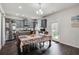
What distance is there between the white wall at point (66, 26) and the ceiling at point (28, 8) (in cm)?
18

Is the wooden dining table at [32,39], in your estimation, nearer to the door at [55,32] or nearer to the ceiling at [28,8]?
the door at [55,32]

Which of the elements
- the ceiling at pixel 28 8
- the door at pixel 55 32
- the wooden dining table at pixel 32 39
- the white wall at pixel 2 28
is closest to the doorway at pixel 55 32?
the door at pixel 55 32

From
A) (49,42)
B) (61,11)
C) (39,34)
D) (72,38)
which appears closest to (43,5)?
(61,11)

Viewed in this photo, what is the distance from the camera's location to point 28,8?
251 cm

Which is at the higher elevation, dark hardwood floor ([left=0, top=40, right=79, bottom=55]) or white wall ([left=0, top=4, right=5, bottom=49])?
white wall ([left=0, top=4, right=5, bottom=49])

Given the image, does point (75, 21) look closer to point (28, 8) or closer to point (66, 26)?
point (66, 26)

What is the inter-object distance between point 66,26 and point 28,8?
109 cm

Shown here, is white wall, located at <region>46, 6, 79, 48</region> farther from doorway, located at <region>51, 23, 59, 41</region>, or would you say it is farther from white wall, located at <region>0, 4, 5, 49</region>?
white wall, located at <region>0, 4, 5, 49</region>

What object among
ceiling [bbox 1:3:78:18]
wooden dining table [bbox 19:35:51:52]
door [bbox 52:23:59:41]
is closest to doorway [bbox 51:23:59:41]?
door [bbox 52:23:59:41]

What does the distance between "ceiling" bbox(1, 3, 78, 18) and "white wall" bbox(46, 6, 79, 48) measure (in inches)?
6.9

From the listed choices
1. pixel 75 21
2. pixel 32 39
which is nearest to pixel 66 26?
pixel 75 21

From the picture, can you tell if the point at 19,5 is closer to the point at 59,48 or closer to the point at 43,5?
the point at 43,5

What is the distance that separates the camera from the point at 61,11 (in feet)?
8.61

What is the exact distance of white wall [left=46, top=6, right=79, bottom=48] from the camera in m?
2.61
